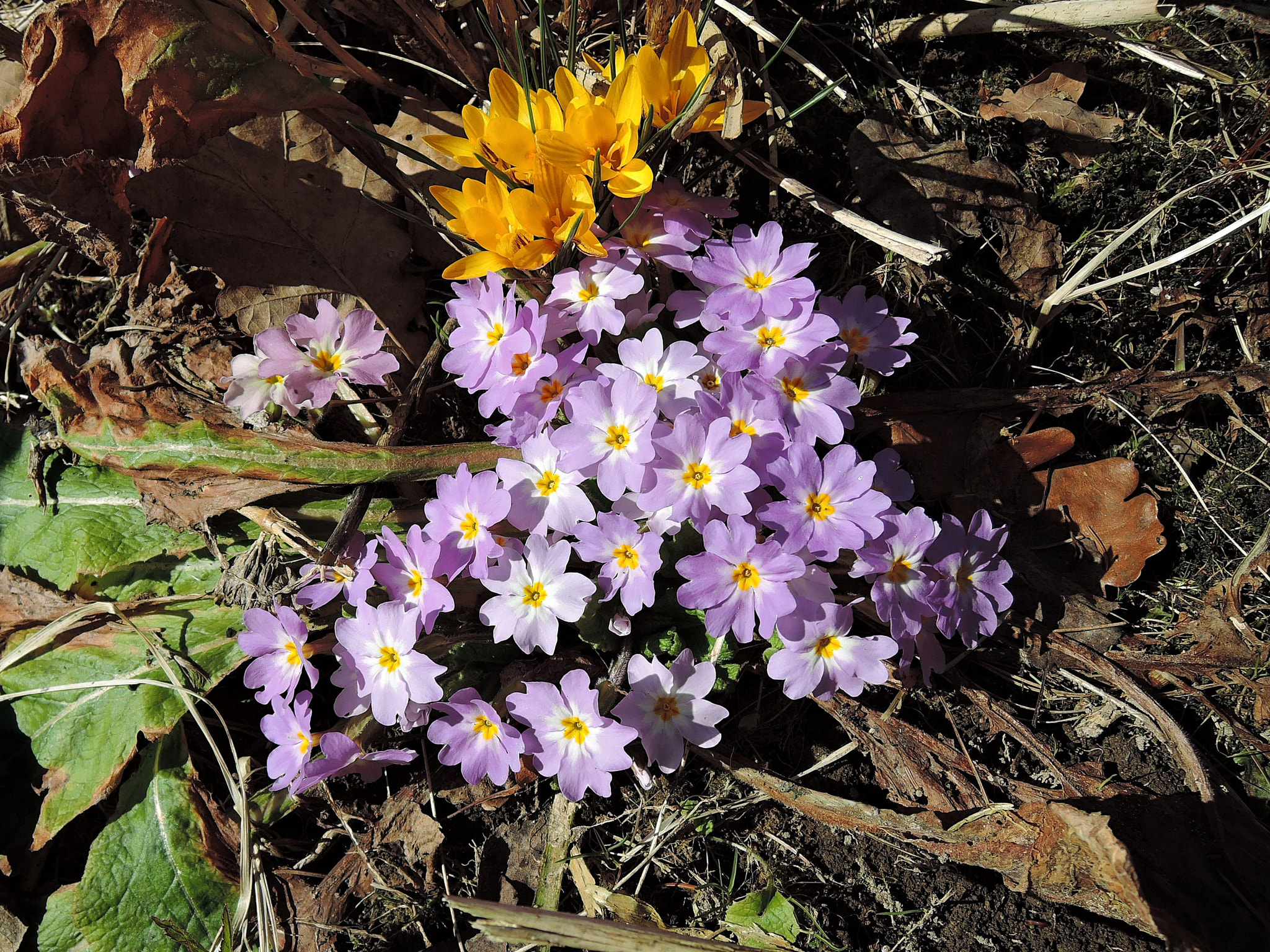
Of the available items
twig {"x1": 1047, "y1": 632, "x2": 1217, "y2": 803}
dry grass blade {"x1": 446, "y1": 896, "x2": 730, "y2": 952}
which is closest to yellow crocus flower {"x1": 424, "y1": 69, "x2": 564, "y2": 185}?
dry grass blade {"x1": 446, "y1": 896, "x2": 730, "y2": 952}

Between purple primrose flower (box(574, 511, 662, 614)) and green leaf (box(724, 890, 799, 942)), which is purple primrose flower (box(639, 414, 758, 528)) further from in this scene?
green leaf (box(724, 890, 799, 942))

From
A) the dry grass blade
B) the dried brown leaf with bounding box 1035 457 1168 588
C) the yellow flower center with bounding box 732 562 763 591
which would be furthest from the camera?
the dried brown leaf with bounding box 1035 457 1168 588

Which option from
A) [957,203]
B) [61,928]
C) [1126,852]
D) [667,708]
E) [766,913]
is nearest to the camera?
[1126,852]

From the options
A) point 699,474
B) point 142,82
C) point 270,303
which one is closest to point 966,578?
point 699,474

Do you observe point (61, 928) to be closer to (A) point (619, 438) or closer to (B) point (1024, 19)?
(A) point (619, 438)

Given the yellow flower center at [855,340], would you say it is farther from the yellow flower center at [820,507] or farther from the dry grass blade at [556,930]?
the dry grass blade at [556,930]

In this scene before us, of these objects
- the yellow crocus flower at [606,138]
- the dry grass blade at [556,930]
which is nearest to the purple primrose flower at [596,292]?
the yellow crocus flower at [606,138]

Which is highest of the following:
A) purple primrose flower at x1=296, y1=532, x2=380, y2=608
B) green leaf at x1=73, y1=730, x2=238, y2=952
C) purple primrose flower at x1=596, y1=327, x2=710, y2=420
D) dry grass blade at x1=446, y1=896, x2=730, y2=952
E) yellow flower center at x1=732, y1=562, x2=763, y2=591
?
purple primrose flower at x1=596, y1=327, x2=710, y2=420
